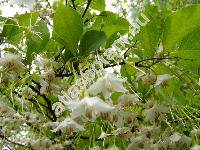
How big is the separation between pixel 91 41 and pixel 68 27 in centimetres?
7

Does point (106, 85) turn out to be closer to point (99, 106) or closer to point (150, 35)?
point (99, 106)

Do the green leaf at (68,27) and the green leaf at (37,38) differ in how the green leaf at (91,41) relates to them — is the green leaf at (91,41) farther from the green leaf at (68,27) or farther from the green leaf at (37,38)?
the green leaf at (37,38)

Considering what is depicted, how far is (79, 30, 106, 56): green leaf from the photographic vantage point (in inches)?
39.5

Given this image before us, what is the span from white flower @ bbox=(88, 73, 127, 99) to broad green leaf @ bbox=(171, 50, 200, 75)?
0.63ft

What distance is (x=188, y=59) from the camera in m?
1.11

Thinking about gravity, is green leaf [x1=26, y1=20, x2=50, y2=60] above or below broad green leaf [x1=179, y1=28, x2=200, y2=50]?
above

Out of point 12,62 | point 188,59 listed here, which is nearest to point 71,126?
point 12,62

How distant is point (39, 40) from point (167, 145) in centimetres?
46

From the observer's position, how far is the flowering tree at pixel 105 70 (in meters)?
0.98

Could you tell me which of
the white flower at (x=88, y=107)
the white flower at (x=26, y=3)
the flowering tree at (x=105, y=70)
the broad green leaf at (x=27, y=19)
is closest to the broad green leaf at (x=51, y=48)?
the flowering tree at (x=105, y=70)

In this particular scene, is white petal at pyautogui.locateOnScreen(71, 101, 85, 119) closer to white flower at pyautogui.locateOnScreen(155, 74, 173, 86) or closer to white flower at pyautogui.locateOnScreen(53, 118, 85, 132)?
white flower at pyautogui.locateOnScreen(53, 118, 85, 132)

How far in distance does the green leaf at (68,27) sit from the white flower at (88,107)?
0.16 metres

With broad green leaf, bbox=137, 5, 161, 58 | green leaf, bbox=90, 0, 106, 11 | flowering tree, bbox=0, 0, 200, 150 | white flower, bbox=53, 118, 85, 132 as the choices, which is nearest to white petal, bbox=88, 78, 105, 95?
flowering tree, bbox=0, 0, 200, 150

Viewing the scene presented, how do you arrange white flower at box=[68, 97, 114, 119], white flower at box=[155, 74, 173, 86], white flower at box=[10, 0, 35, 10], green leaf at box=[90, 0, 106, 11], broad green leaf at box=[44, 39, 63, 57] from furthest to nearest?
green leaf at box=[90, 0, 106, 11] < broad green leaf at box=[44, 39, 63, 57] < white flower at box=[155, 74, 173, 86] < white flower at box=[10, 0, 35, 10] < white flower at box=[68, 97, 114, 119]
